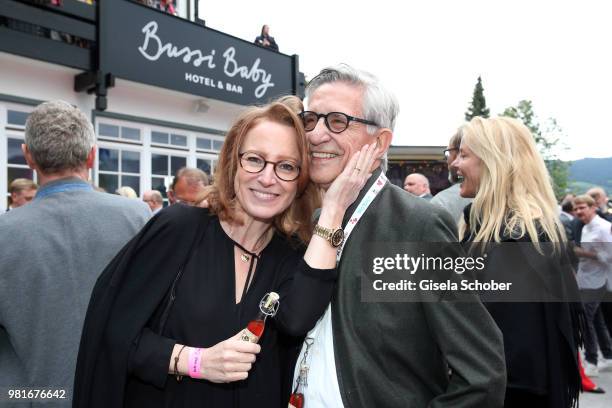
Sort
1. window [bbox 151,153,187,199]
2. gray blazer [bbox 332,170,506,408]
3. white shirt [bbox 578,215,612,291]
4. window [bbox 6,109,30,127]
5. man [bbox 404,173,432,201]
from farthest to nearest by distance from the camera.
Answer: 1. window [bbox 151,153,187,199]
2. window [bbox 6,109,30,127]
3. man [bbox 404,173,432,201]
4. white shirt [bbox 578,215,612,291]
5. gray blazer [bbox 332,170,506,408]

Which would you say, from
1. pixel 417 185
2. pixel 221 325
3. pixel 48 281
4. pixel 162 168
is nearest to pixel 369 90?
pixel 221 325

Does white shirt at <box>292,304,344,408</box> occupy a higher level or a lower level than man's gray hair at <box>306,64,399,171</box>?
lower

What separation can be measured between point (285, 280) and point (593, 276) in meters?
4.80

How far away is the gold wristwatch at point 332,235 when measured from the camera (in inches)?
62.7

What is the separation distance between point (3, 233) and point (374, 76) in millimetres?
1681

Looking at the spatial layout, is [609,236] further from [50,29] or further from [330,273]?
[50,29]

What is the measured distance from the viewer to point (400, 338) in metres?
1.56

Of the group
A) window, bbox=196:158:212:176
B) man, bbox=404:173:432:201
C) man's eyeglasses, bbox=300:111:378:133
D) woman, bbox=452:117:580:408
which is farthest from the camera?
window, bbox=196:158:212:176

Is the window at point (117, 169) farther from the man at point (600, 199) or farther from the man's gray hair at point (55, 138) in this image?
the man at point (600, 199)

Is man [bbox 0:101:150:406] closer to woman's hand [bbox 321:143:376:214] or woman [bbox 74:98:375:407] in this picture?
woman [bbox 74:98:375:407]

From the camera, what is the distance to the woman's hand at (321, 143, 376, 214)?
1651mm

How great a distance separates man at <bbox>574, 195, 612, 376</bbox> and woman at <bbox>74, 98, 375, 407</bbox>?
13.4ft

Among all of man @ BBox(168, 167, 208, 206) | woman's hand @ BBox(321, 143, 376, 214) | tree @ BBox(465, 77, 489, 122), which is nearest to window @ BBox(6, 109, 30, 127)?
man @ BBox(168, 167, 208, 206)

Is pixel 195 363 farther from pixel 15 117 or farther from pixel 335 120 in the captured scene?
Answer: pixel 15 117
